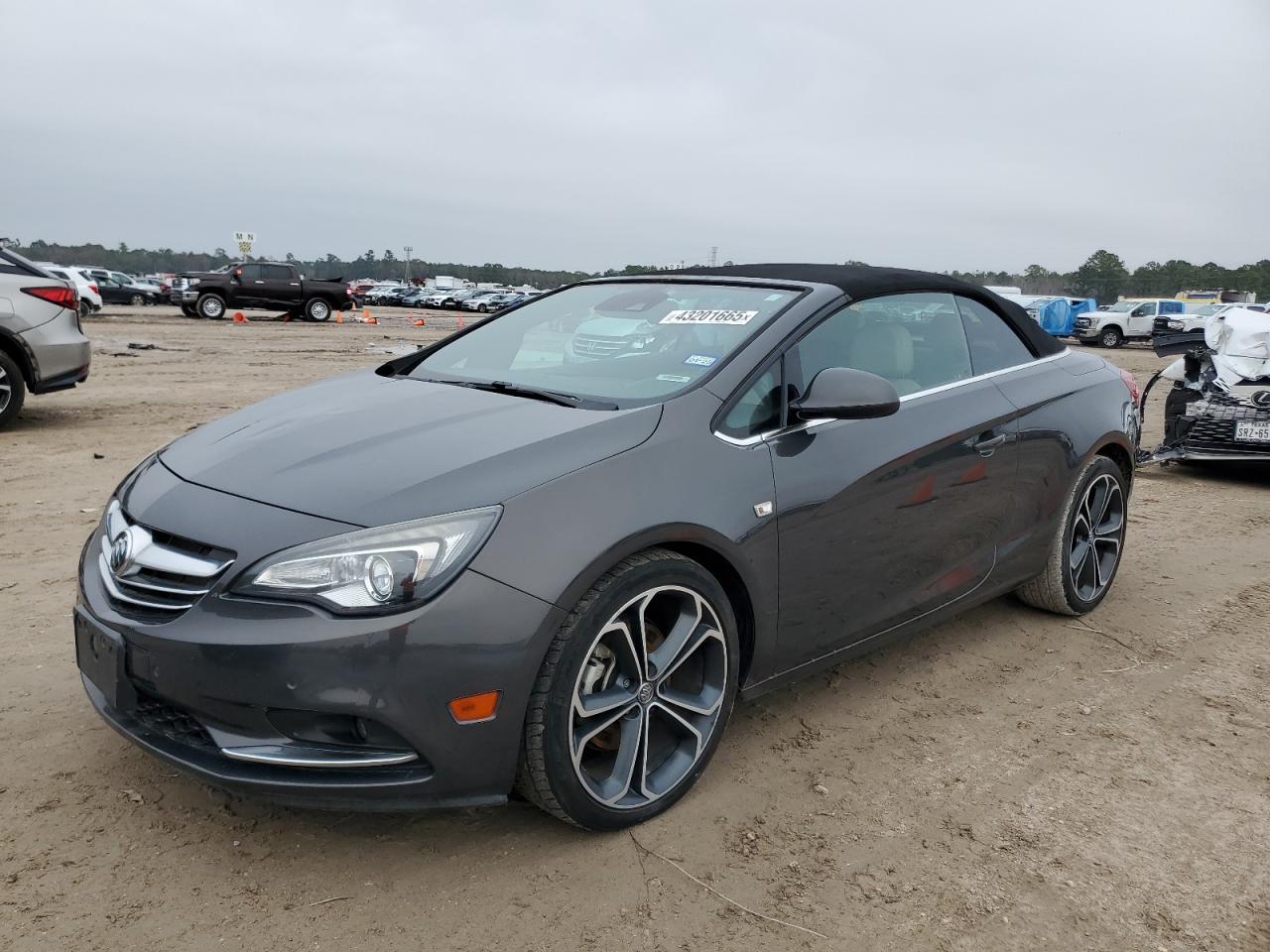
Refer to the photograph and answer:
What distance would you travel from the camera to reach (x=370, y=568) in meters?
2.25

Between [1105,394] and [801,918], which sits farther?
[1105,394]

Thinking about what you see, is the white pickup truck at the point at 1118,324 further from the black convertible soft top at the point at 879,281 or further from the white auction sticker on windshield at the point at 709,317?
the white auction sticker on windshield at the point at 709,317

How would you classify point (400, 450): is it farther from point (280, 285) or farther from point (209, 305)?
point (209, 305)

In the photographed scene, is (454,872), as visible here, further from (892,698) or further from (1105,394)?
(1105,394)

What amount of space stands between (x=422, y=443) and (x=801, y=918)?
4.95 ft

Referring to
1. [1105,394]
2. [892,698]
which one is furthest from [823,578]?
[1105,394]

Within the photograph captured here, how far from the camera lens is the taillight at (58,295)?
8.13 meters

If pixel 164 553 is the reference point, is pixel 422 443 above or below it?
above

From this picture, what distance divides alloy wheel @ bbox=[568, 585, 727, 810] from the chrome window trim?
1.55 ft

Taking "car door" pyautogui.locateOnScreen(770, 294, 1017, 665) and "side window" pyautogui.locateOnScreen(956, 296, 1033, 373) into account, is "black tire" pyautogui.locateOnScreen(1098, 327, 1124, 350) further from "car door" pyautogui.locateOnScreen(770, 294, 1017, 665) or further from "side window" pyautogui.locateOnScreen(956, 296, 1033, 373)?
"car door" pyautogui.locateOnScreen(770, 294, 1017, 665)

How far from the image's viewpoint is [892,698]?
3574 millimetres

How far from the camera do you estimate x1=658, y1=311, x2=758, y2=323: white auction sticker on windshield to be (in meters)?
3.27

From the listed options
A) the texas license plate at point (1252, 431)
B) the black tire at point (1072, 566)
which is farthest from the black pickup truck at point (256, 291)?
the black tire at point (1072, 566)

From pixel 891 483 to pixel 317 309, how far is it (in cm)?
2986
